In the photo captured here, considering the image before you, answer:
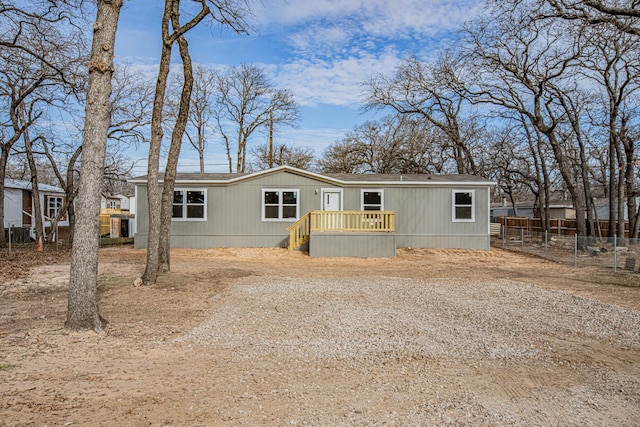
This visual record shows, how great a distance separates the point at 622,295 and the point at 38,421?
940 centimetres

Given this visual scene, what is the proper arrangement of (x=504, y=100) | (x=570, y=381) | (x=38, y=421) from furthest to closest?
(x=504, y=100) < (x=570, y=381) < (x=38, y=421)

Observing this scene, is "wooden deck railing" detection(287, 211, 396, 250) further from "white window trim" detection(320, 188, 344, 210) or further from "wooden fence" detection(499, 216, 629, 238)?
"wooden fence" detection(499, 216, 629, 238)

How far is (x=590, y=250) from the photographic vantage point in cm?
1499

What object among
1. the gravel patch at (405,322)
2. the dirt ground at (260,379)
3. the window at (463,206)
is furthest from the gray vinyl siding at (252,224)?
the dirt ground at (260,379)

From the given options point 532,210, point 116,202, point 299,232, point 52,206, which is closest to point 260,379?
point 299,232

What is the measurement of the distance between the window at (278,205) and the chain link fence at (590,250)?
8.93 meters

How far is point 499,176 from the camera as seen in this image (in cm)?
3041

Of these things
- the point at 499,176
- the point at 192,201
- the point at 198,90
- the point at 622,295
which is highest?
the point at 198,90

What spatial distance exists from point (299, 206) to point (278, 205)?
0.82 m

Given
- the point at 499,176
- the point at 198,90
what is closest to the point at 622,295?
the point at 499,176

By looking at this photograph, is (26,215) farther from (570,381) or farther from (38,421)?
(570,381)

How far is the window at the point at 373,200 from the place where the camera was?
1697 centimetres

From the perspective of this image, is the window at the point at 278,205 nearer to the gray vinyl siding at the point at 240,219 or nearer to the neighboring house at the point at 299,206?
the neighboring house at the point at 299,206

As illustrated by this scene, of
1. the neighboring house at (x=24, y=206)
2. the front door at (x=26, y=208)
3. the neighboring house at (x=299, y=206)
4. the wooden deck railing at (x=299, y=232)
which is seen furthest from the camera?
the front door at (x=26, y=208)
